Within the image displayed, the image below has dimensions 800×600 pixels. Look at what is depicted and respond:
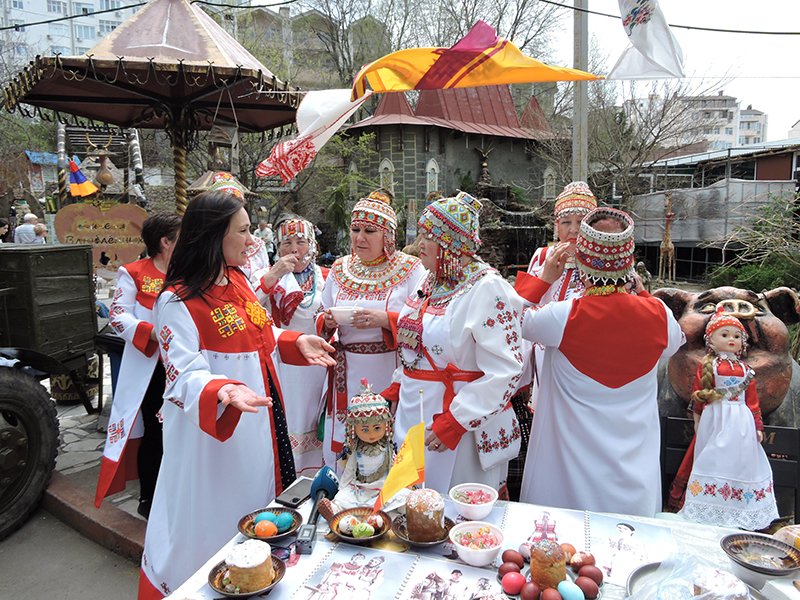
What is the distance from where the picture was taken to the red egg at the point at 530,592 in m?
1.46

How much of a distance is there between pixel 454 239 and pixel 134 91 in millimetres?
3499

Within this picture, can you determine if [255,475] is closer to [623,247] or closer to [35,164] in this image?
[623,247]

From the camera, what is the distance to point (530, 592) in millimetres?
1466

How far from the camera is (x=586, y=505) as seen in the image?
8.57 feet

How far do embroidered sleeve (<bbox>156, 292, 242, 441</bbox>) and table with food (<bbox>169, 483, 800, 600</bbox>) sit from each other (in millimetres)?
387

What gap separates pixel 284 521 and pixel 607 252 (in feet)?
5.67

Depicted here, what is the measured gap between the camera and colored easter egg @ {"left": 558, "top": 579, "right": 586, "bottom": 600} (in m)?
1.43

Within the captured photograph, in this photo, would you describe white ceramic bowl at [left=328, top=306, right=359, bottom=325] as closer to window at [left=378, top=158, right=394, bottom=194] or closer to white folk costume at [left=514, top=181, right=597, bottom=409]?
white folk costume at [left=514, top=181, right=597, bottom=409]

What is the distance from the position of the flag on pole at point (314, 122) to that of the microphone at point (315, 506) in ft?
8.90

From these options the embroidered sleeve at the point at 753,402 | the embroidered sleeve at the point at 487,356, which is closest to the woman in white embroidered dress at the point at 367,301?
the embroidered sleeve at the point at 487,356

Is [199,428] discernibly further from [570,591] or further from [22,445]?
[22,445]

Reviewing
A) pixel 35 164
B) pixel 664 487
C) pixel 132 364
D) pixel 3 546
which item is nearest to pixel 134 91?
pixel 132 364

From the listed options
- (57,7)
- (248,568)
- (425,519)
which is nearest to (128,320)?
(248,568)

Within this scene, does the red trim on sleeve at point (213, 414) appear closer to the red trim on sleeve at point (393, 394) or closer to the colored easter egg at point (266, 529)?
the colored easter egg at point (266, 529)
